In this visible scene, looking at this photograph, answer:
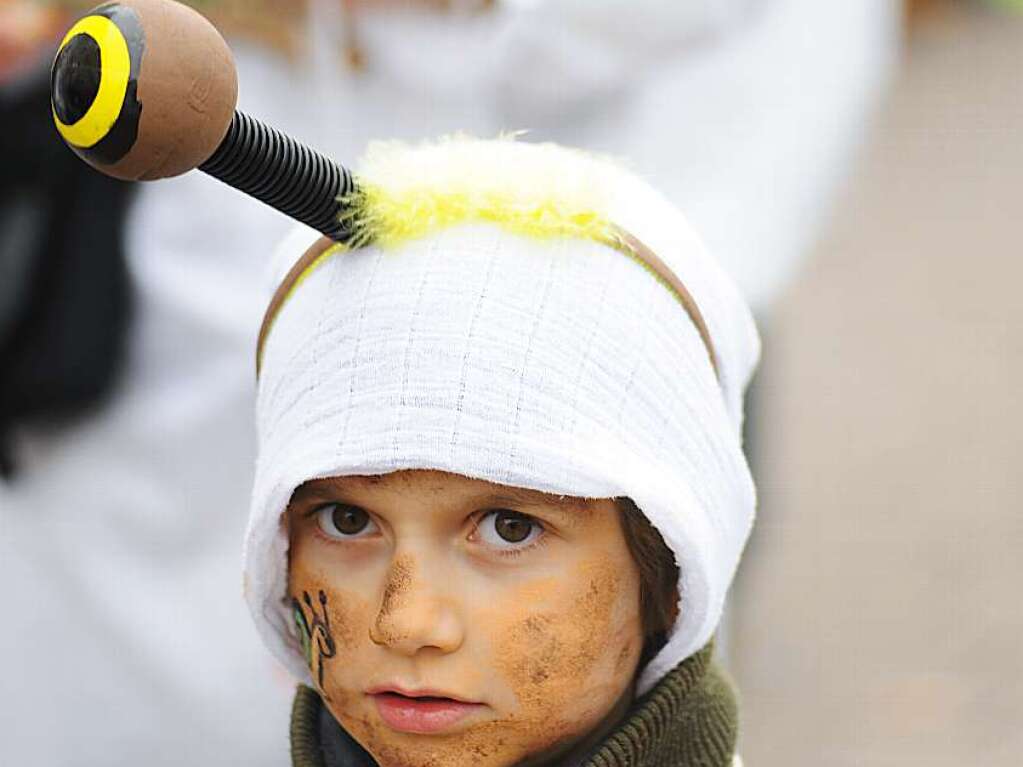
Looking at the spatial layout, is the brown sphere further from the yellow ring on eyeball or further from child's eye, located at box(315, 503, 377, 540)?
child's eye, located at box(315, 503, 377, 540)

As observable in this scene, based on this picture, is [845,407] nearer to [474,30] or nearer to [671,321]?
[474,30]

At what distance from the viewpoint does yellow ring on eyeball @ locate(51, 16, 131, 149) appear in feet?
3.52

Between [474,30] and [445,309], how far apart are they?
1177mm

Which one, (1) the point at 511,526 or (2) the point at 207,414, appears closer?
(1) the point at 511,526

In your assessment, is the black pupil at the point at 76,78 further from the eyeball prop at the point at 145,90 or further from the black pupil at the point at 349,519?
the black pupil at the point at 349,519

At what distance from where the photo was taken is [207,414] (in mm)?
2354

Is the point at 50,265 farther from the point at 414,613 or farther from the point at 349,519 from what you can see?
the point at 414,613

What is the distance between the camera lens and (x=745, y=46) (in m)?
2.55

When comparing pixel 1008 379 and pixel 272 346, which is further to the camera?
pixel 1008 379

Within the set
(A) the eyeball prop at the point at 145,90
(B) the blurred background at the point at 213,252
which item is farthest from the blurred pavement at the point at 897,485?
(A) the eyeball prop at the point at 145,90

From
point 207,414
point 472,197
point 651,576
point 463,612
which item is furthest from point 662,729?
point 207,414

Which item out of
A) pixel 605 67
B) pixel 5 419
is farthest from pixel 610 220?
pixel 5 419

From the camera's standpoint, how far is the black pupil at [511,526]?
Answer: 1319mm

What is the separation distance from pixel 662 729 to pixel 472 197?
0.47 metres
